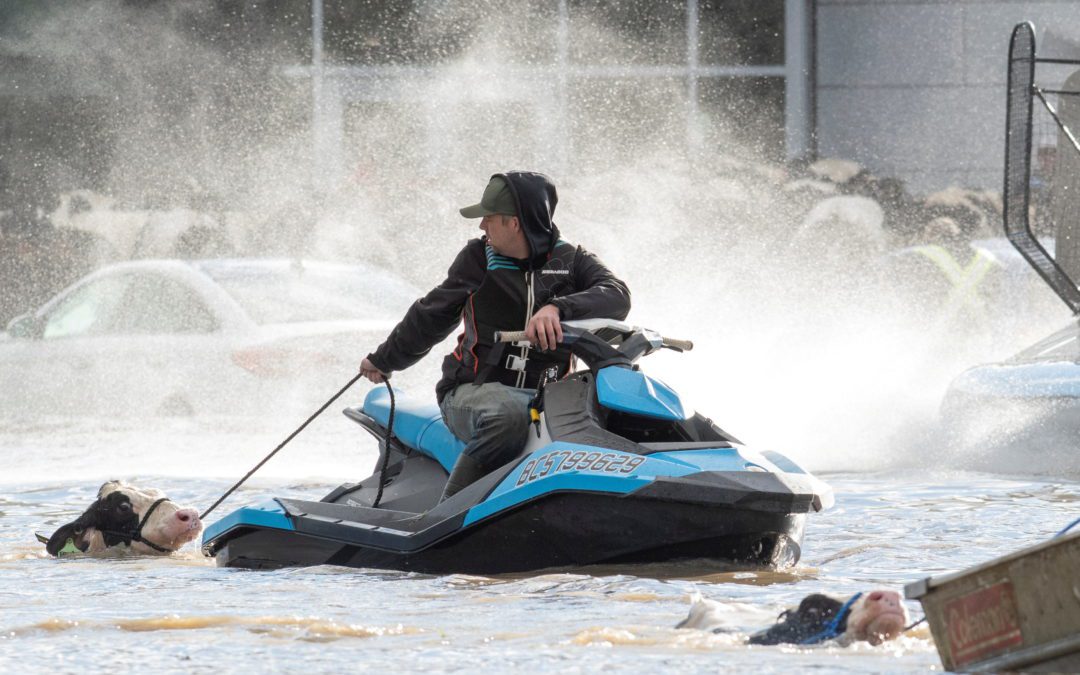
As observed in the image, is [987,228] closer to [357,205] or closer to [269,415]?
[357,205]

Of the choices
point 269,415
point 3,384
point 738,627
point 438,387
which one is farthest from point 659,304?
point 738,627

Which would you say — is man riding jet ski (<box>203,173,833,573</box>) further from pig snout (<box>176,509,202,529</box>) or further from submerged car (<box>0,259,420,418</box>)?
submerged car (<box>0,259,420,418</box>)

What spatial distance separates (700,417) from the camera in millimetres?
6703

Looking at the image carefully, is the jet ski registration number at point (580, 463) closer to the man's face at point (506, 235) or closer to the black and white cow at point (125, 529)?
the man's face at point (506, 235)

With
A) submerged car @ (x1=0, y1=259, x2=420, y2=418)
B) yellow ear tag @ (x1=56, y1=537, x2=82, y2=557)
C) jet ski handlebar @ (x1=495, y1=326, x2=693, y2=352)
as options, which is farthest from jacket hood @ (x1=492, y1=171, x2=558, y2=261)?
submerged car @ (x1=0, y1=259, x2=420, y2=418)

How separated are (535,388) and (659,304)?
10125 mm

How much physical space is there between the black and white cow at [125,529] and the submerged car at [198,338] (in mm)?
5960

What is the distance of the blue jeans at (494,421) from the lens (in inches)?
262

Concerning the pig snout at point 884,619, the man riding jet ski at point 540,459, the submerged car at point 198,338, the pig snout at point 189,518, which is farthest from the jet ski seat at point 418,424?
the submerged car at point 198,338

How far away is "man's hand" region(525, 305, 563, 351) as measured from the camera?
21.2ft

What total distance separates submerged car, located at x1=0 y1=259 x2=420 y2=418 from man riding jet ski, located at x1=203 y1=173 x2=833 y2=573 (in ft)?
22.1

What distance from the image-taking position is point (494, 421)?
664 centimetres

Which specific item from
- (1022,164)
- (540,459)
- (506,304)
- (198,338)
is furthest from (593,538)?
(198,338)

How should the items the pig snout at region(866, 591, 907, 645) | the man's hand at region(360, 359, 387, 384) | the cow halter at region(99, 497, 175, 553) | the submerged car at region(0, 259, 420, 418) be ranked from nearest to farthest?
the pig snout at region(866, 591, 907, 645)
the man's hand at region(360, 359, 387, 384)
the cow halter at region(99, 497, 175, 553)
the submerged car at region(0, 259, 420, 418)
